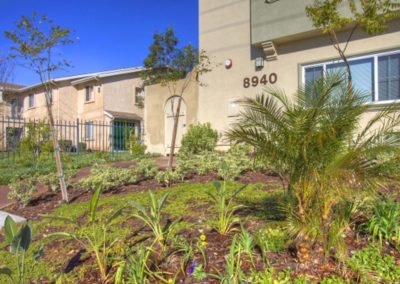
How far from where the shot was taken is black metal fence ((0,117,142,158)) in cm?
1212

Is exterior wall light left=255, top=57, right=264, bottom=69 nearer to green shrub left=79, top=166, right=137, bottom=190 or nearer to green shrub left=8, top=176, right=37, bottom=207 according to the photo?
green shrub left=79, top=166, right=137, bottom=190

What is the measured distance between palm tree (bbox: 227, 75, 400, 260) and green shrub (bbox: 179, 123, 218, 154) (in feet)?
25.4

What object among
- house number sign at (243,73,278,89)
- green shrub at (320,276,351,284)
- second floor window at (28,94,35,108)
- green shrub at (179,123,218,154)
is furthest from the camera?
second floor window at (28,94,35,108)

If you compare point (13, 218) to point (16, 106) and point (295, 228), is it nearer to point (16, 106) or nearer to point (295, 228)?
point (295, 228)

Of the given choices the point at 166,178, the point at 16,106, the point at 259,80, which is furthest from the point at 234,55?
the point at 16,106

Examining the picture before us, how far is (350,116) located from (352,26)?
22.9ft

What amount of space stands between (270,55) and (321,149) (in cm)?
829

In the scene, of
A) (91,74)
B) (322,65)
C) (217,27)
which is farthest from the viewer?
(91,74)

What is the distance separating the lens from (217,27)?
40.8 ft

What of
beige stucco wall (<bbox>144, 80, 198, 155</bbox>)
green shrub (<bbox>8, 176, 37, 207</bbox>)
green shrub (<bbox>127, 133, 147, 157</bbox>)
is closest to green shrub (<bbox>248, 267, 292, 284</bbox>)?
green shrub (<bbox>8, 176, 37, 207</bbox>)

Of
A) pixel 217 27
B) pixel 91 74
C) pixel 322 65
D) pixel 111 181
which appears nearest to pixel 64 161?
pixel 111 181

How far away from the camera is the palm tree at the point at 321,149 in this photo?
2980mm

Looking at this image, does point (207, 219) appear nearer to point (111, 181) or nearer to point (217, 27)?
point (111, 181)

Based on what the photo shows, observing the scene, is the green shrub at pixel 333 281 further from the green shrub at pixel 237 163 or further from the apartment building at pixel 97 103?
the apartment building at pixel 97 103
